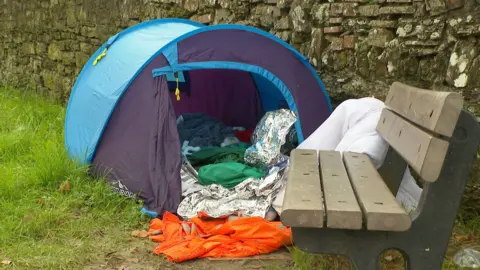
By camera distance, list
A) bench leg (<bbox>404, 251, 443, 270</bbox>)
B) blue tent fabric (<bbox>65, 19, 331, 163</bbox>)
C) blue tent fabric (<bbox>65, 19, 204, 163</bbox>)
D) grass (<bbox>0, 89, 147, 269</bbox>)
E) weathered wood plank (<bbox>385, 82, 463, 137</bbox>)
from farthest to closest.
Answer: blue tent fabric (<bbox>65, 19, 204, 163</bbox>)
blue tent fabric (<bbox>65, 19, 331, 163</bbox>)
grass (<bbox>0, 89, 147, 269</bbox>)
bench leg (<bbox>404, 251, 443, 270</bbox>)
weathered wood plank (<bbox>385, 82, 463, 137</bbox>)

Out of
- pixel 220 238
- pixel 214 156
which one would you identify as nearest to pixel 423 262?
pixel 220 238

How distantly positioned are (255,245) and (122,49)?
6.70 ft

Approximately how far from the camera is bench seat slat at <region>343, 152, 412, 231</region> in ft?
6.48

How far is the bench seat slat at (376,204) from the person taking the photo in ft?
6.48

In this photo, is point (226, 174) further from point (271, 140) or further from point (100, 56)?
point (100, 56)

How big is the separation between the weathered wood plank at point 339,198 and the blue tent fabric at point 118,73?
150 cm

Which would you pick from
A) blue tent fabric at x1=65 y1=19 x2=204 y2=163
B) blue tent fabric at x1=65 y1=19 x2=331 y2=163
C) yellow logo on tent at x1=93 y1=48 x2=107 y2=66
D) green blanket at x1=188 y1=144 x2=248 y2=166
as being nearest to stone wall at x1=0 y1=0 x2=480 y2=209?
blue tent fabric at x1=65 y1=19 x2=331 y2=163

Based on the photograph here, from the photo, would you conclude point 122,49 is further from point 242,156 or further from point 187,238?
point 187,238

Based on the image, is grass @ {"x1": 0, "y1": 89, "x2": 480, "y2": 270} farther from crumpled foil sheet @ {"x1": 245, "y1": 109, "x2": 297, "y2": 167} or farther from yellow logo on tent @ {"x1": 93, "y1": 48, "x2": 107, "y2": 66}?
crumpled foil sheet @ {"x1": 245, "y1": 109, "x2": 297, "y2": 167}

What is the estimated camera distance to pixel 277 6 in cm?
472

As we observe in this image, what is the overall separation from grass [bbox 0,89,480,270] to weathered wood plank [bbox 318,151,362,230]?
0.54 meters

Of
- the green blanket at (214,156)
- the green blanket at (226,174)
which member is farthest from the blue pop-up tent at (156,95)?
the green blanket at (214,156)

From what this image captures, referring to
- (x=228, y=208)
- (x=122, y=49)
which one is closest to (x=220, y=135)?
(x=122, y=49)

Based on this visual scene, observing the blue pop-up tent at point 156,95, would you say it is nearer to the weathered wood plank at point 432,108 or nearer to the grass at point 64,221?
the grass at point 64,221
